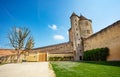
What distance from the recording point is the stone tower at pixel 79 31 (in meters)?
38.2

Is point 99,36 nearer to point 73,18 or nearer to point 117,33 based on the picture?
point 117,33

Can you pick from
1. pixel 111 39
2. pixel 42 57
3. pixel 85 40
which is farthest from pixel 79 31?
pixel 111 39

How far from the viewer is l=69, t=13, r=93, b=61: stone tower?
38250 mm

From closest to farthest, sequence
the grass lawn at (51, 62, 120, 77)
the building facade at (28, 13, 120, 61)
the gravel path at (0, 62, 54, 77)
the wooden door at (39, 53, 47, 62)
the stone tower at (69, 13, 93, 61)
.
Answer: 1. the grass lawn at (51, 62, 120, 77)
2. the gravel path at (0, 62, 54, 77)
3. the building facade at (28, 13, 120, 61)
4. the wooden door at (39, 53, 47, 62)
5. the stone tower at (69, 13, 93, 61)

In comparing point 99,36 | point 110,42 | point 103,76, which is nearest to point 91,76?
point 103,76

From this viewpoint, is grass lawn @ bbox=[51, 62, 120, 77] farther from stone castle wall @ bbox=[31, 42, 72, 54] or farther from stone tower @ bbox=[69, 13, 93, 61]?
stone castle wall @ bbox=[31, 42, 72, 54]

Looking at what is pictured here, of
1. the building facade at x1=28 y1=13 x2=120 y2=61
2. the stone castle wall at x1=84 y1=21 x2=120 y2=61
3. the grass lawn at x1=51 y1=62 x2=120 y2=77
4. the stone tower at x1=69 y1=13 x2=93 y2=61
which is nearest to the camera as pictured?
the grass lawn at x1=51 y1=62 x2=120 y2=77

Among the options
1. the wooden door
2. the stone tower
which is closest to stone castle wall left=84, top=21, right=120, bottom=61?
the wooden door

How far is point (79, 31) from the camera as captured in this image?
40344mm

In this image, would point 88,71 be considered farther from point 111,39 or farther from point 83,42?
point 83,42

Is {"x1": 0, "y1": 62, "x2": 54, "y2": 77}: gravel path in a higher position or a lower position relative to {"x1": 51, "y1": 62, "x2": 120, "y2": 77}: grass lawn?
lower

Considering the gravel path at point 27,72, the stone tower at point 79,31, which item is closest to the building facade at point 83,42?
the stone tower at point 79,31

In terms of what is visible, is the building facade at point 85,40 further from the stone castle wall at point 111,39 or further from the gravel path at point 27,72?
the gravel path at point 27,72

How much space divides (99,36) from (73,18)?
19.0m
